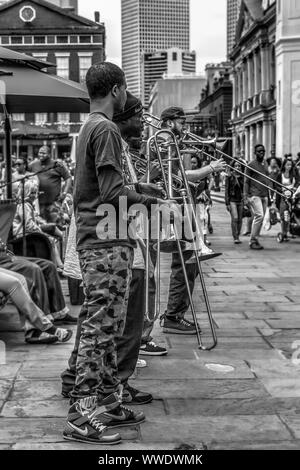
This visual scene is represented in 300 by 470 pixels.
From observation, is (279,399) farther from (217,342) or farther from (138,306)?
(217,342)

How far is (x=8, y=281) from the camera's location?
566cm

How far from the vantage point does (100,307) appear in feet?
11.9

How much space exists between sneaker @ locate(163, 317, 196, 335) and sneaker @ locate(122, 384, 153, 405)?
1.89 m

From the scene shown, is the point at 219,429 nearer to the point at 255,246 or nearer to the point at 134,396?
the point at 134,396

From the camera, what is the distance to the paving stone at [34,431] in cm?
362

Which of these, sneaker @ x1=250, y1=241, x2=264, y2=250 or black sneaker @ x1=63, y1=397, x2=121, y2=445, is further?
sneaker @ x1=250, y1=241, x2=264, y2=250

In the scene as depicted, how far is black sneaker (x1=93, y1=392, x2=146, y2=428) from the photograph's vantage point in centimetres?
374

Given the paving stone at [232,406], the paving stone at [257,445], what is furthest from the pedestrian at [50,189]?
the paving stone at [257,445]

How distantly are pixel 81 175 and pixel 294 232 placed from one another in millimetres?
9798

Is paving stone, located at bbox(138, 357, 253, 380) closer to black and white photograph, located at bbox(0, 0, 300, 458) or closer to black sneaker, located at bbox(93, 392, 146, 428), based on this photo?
black and white photograph, located at bbox(0, 0, 300, 458)

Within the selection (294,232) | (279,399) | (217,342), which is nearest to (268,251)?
(294,232)

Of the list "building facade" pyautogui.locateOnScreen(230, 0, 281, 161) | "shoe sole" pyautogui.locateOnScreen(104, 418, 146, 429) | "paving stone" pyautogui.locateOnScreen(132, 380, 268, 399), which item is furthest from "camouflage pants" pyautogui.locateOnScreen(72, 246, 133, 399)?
"building facade" pyautogui.locateOnScreen(230, 0, 281, 161)

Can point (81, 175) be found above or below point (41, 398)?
above

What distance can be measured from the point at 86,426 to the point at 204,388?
1.13 m
